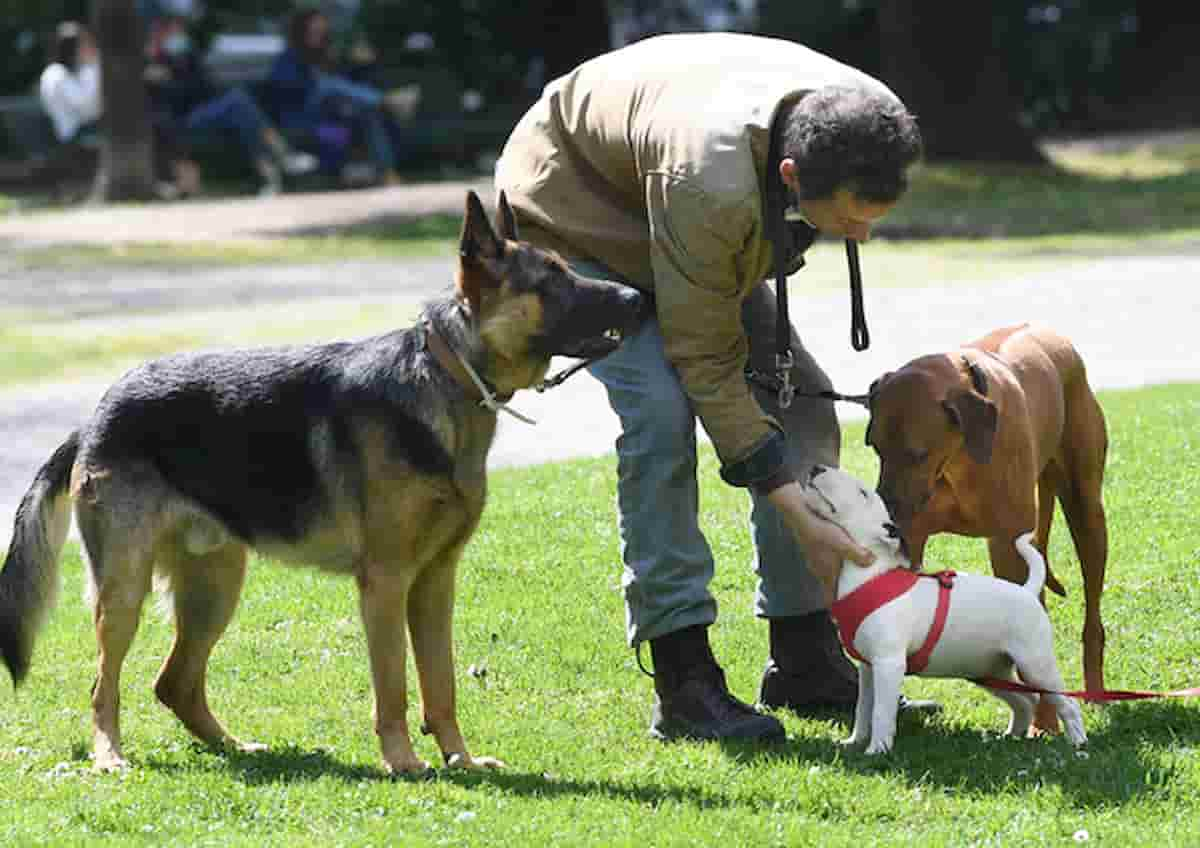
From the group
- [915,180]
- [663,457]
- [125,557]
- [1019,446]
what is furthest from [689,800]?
[915,180]

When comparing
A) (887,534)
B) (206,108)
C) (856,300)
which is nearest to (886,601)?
(887,534)

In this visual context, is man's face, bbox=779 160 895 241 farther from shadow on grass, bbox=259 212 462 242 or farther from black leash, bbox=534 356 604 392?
shadow on grass, bbox=259 212 462 242

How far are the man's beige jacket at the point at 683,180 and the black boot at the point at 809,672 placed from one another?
3.32 feet

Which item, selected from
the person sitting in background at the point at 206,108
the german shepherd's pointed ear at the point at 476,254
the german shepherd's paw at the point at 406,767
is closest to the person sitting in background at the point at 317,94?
the person sitting in background at the point at 206,108

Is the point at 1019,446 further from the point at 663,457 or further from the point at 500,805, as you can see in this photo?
the point at 500,805

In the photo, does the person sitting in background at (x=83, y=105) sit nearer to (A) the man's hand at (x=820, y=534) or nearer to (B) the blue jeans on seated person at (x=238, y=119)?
(B) the blue jeans on seated person at (x=238, y=119)

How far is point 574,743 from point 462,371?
1.32 metres

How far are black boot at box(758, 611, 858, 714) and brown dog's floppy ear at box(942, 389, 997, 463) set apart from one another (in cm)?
98

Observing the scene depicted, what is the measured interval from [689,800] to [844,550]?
87 cm

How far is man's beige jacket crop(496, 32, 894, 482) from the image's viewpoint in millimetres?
5504

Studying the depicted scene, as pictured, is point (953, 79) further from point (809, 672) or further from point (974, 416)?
point (974, 416)

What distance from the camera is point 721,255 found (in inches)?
219

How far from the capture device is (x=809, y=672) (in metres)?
6.54

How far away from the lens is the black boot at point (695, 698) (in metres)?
6.12
